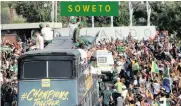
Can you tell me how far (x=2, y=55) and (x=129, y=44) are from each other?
9.50 m

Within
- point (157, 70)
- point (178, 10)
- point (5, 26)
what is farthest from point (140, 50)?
point (178, 10)

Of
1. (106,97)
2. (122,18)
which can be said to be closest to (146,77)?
(106,97)

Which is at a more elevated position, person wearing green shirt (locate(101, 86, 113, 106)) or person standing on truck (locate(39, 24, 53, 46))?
person standing on truck (locate(39, 24, 53, 46))

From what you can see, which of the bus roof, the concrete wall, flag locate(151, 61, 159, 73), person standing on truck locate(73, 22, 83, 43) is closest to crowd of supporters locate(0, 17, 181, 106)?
flag locate(151, 61, 159, 73)

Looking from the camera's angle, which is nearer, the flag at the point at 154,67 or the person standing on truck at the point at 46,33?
the person standing on truck at the point at 46,33

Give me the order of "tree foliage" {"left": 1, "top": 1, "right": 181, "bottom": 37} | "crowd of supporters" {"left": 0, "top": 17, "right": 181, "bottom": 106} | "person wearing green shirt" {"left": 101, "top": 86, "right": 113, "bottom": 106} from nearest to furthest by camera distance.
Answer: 1. "crowd of supporters" {"left": 0, "top": 17, "right": 181, "bottom": 106}
2. "person wearing green shirt" {"left": 101, "top": 86, "right": 113, "bottom": 106}
3. "tree foliage" {"left": 1, "top": 1, "right": 181, "bottom": 37}

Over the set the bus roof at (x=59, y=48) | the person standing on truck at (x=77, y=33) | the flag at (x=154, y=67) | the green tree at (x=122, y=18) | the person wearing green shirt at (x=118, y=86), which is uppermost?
the green tree at (x=122, y=18)

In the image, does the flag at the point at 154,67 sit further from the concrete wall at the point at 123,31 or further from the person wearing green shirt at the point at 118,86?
the concrete wall at the point at 123,31

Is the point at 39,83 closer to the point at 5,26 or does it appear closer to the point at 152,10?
the point at 5,26

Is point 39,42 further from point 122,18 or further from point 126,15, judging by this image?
point 126,15

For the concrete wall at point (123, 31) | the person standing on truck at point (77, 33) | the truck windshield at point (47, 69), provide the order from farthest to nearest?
1. the concrete wall at point (123, 31)
2. the person standing on truck at point (77, 33)
3. the truck windshield at point (47, 69)

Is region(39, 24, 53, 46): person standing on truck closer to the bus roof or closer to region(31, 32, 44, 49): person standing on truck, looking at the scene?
the bus roof

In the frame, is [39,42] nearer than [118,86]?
Yes

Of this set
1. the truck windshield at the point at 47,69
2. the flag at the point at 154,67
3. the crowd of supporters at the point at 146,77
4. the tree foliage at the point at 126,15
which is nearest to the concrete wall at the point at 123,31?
the tree foliage at the point at 126,15
